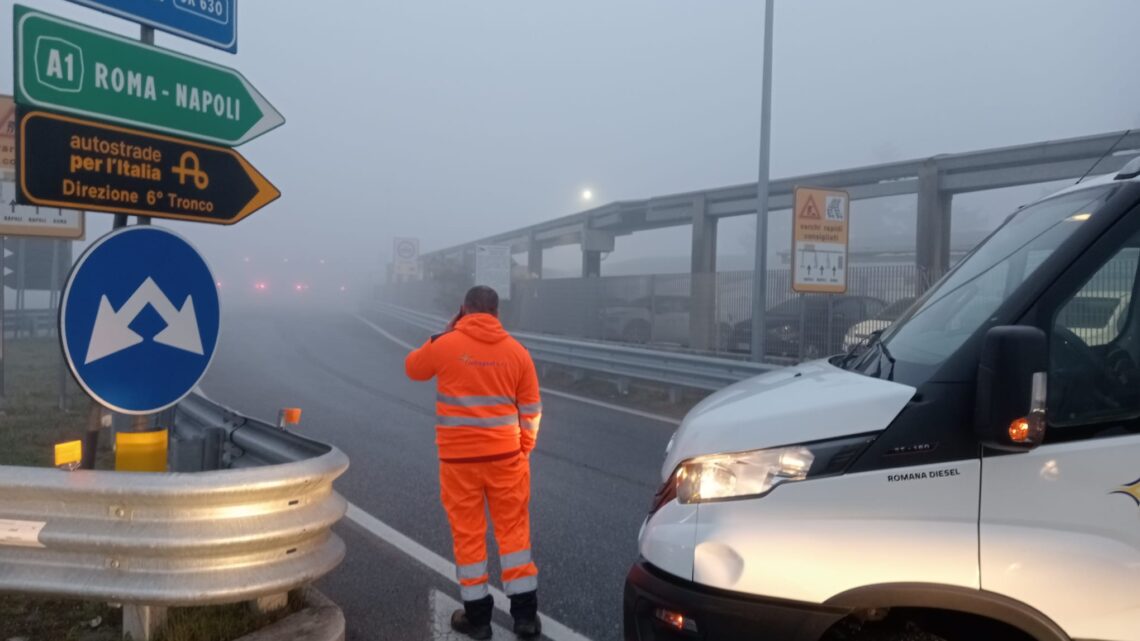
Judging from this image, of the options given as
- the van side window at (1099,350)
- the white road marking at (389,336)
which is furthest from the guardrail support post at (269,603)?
the white road marking at (389,336)

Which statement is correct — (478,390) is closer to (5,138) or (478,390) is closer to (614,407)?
(5,138)

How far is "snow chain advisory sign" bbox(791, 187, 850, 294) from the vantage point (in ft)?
41.3

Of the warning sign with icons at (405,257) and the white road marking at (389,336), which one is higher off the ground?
the warning sign with icons at (405,257)

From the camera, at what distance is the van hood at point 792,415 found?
2.64 metres

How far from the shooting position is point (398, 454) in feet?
29.4

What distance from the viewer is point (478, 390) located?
4203mm

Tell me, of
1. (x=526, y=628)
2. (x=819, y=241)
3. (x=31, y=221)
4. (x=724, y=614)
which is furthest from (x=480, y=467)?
(x=819, y=241)

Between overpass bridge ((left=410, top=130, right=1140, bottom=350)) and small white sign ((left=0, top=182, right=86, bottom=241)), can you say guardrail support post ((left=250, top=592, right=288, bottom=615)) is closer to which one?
small white sign ((left=0, top=182, right=86, bottom=241))

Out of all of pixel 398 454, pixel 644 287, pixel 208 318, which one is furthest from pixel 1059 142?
pixel 208 318

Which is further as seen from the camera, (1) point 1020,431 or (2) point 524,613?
Answer: (2) point 524,613

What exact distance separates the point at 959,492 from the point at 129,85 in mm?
3857

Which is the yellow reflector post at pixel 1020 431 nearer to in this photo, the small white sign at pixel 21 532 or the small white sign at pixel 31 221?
the small white sign at pixel 21 532

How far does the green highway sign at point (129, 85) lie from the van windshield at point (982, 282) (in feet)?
11.0

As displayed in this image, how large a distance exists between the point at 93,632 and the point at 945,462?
3.64 m
